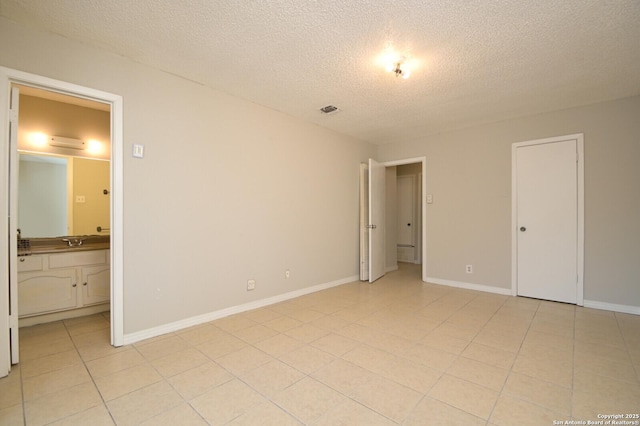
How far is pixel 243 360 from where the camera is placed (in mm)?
2125

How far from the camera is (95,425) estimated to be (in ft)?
4.78

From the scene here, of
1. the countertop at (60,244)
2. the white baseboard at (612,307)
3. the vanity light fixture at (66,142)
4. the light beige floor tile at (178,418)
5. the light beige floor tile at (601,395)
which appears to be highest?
the vanity light fixture at (66,142)

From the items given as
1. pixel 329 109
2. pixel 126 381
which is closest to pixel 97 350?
pixel 126 381

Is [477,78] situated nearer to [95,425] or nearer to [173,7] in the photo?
[173,7]

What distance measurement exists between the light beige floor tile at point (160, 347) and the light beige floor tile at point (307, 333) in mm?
927

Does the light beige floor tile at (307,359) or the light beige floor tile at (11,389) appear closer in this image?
the light beige floor tile at (11,389)

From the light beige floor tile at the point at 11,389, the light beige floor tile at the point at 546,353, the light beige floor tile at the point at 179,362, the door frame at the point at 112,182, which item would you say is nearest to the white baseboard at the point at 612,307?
the light beige floor tile at the point at 546,353

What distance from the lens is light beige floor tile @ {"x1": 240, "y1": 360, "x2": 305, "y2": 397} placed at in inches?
70.1

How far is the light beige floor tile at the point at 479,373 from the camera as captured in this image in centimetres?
183

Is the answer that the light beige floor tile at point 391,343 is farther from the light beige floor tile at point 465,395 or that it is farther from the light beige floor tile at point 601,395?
the light beige floor tile at point 601,395

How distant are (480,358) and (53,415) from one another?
2.76m

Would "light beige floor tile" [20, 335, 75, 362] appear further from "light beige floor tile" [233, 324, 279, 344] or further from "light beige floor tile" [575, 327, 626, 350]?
"light beige floor tile" [575, 327, 626, 350]

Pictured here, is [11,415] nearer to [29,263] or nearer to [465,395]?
[29,263]

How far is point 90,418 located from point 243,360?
0.90 m
